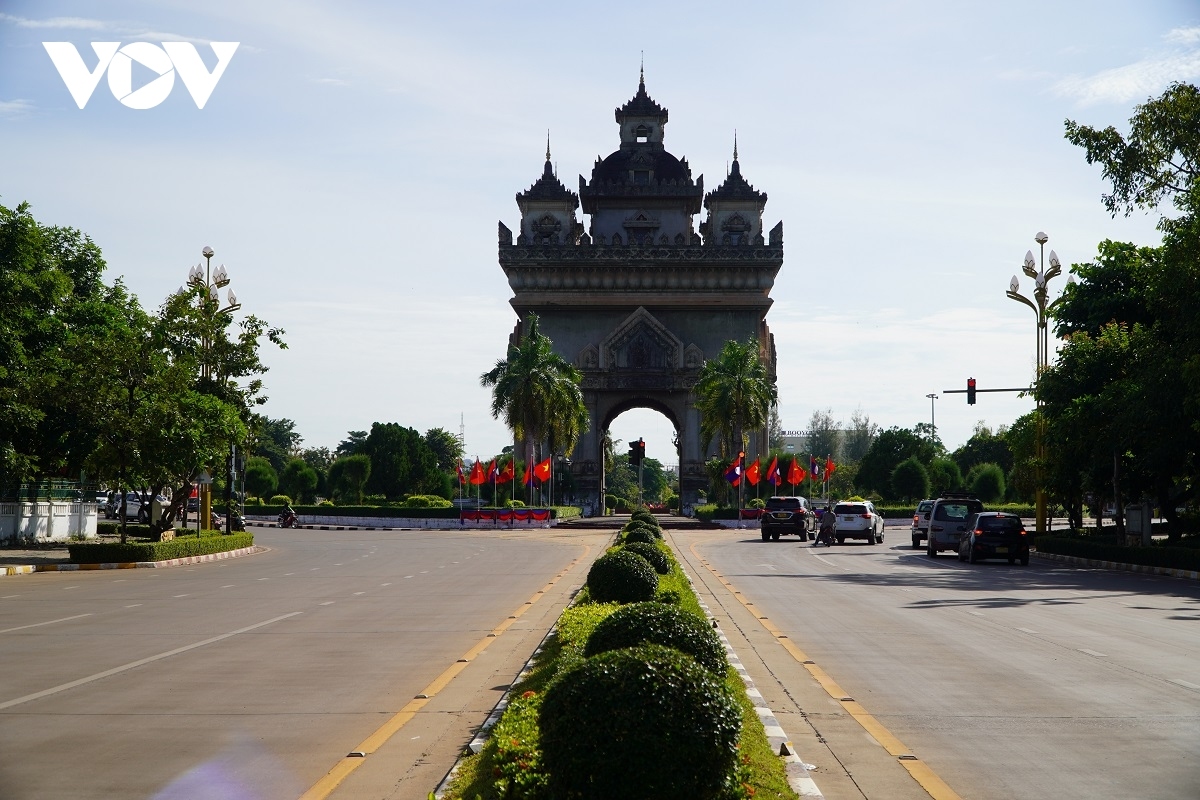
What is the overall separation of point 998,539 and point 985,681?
80.8 ft

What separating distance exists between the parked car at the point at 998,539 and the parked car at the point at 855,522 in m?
13.2

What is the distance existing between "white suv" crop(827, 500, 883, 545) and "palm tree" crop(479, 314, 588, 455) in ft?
81.6

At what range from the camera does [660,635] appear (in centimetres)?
793

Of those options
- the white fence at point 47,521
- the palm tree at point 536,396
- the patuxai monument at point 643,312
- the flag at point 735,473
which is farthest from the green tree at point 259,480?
the white fence at point 47,521

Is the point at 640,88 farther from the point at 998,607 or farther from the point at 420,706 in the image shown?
the point at 420,706

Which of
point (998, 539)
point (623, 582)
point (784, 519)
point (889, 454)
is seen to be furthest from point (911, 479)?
point (623, 582)

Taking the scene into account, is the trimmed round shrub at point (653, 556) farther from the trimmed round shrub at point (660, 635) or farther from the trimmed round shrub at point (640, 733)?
the trimmed round shrub at point (640, 733)

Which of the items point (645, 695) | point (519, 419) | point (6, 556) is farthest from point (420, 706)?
point (519, 419)

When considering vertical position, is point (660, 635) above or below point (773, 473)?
below

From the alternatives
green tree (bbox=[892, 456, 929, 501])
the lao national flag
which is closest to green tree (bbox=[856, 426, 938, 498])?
green tree (bbox=[892, 456, 929, 501])

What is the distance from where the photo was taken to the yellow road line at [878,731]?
7557 millimetres

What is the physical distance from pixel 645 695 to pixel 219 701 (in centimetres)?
625

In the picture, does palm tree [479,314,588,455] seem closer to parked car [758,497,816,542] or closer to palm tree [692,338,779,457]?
palm tree [692,338,779,457]

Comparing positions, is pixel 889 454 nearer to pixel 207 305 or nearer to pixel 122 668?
pixel 207 305
